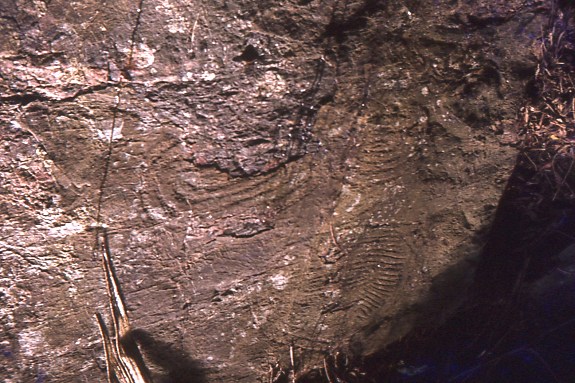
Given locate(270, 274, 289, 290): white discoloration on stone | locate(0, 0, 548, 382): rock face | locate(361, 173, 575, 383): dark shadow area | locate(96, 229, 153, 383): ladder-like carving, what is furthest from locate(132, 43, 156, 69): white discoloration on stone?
locate(361, 173, 575, 383): dark shadow area

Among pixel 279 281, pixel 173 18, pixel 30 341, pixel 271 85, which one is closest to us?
pixel 173 18

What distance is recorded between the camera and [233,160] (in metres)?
A: 1.31

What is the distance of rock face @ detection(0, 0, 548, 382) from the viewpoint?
113 centimetres

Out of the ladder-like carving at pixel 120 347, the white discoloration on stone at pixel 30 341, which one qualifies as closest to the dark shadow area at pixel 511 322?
the ladder-like carving at pixel 120 347

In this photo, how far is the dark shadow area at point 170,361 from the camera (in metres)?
1.56

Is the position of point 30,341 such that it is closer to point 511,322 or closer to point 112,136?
point 112,136

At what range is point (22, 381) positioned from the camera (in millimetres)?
1468

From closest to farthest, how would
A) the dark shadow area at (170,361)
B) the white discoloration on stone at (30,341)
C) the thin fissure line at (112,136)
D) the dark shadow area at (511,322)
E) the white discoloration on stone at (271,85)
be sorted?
the thin fissure line at (112,136) → the white discoloration on stone at (271,85) → the white discoloration on stone at (30,341) → the dark shadow area at (170,361) → the dark shadow area at (511,322)

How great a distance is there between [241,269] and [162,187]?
1.26 ft

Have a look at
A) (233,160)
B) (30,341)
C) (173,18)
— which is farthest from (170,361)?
(173,18)

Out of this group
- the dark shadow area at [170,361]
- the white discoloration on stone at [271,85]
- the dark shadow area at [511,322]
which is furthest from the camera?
the dark shadow area at [511,322]

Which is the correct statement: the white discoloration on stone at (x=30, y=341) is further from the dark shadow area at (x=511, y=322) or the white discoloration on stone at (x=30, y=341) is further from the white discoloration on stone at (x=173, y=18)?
the dark shadow area at (x=511, y=322)

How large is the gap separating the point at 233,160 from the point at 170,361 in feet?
2.47

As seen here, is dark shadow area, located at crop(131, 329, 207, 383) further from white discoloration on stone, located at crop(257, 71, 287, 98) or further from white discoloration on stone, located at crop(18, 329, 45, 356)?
white discoloration on stone, located at crop(257, 71, 287, 98)
